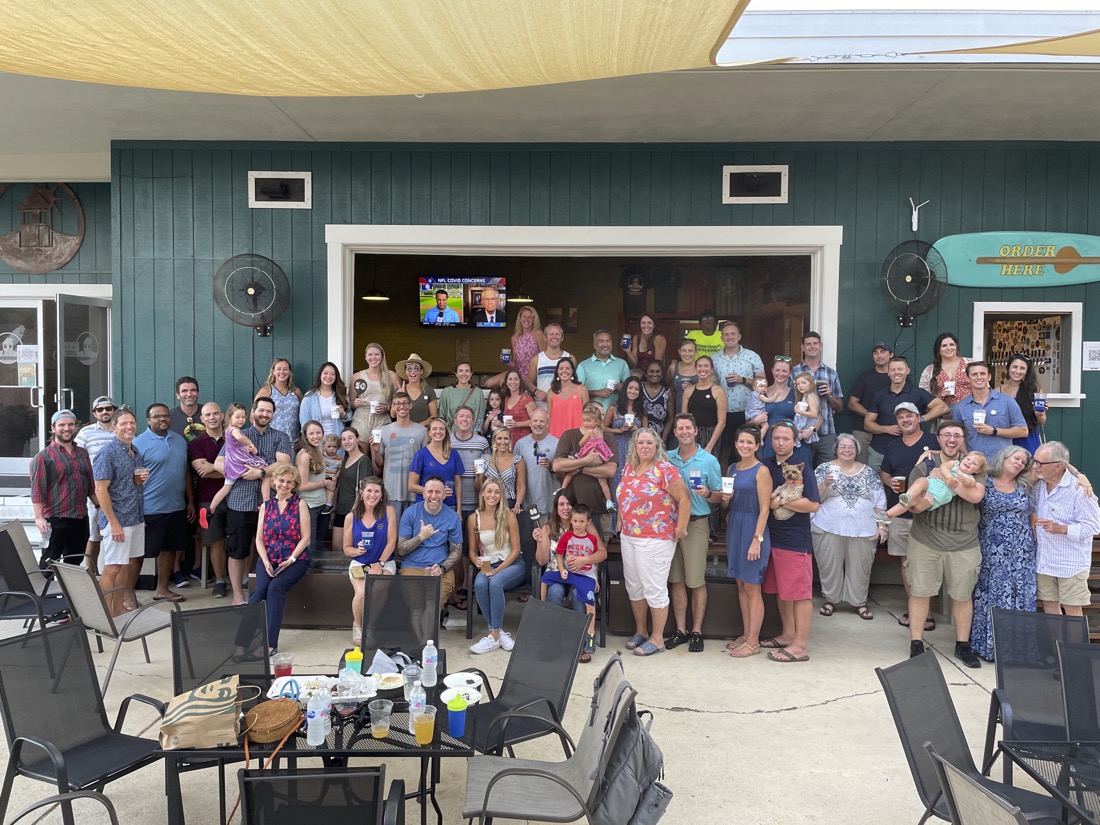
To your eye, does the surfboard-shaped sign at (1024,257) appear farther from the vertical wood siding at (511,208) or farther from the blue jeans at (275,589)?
the blue jeans at (275,589)

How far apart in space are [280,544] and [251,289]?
305cm

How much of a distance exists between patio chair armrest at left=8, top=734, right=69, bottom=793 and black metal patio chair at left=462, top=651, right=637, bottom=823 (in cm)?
149

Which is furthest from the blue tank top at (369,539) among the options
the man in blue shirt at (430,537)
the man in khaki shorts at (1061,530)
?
the man in khaki shorts at (1061,530)

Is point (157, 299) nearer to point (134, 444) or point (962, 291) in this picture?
point (134, 444)

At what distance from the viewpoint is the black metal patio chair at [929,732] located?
299 centimetres

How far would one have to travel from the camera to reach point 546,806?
10.0 feet

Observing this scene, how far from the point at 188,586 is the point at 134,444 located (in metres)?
1.45

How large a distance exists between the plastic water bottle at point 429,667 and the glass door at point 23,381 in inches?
320

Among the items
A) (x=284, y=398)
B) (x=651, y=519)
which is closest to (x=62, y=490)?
(x=284, y=398)

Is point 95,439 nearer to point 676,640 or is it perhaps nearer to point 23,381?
point 23,381

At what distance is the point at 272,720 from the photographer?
318cm

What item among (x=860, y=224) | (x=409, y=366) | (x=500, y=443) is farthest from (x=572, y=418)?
(x=860, y=224)

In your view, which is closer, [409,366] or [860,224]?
[409,366]

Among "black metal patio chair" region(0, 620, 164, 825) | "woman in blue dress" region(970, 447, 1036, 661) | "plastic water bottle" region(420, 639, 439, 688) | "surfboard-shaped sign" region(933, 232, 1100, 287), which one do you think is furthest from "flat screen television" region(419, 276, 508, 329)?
"black metal patio chair" region(0, 620, 164, 825)
